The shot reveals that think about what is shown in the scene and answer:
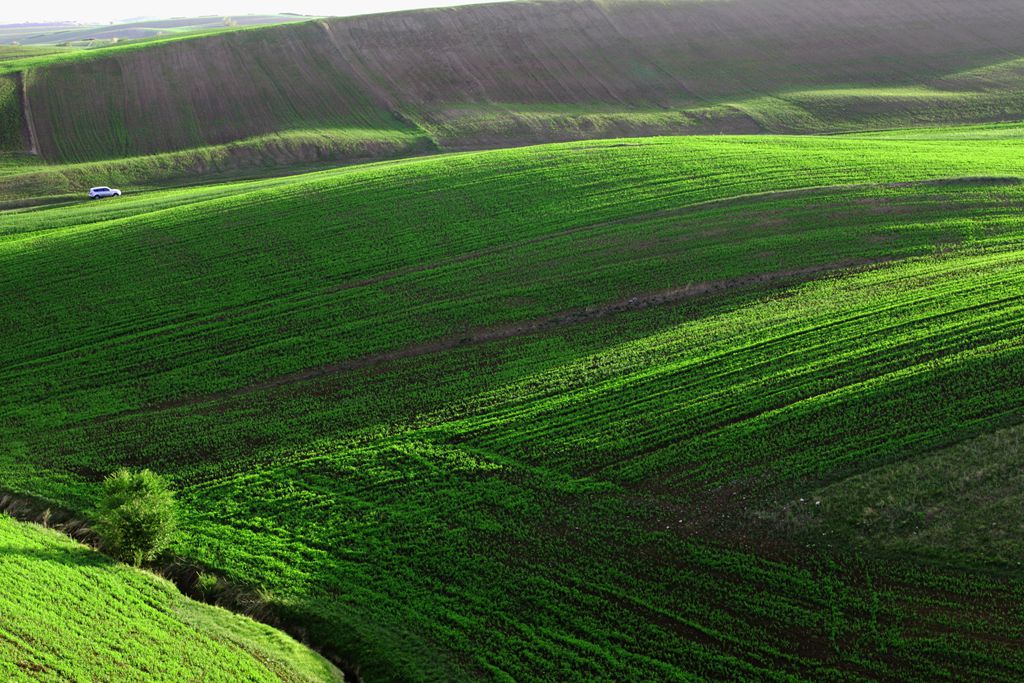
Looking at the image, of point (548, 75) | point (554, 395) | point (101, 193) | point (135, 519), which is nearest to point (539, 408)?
point (554, 395)

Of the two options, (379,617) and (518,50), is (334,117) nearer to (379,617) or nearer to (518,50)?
(518,50)

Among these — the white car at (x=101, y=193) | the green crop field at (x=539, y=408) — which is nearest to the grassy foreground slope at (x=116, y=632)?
the green crop field at (x=539, y=408)

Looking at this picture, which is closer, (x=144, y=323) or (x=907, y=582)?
(x=907, y=582)

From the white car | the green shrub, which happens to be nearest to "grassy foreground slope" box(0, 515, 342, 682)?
the green shrub

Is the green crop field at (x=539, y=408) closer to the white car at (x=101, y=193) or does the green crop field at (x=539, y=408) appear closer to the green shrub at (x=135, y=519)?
the green shrub at (x=135, y=519)

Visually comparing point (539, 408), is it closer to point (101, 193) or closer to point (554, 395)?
point (554, 395)

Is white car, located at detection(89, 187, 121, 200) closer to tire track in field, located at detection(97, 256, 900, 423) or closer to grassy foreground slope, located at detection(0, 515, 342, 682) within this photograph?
tire track in field, located at detection(97, 256, 900, 423)

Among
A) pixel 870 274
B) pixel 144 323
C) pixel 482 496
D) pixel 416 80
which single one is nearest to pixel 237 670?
pixel 482 496
